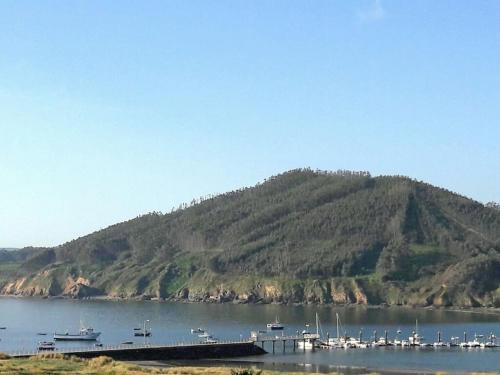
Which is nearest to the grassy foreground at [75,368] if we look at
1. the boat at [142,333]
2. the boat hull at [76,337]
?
the boat at [142,333]

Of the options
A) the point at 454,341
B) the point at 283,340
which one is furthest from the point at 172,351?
the point at 454,341

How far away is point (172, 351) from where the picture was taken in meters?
119

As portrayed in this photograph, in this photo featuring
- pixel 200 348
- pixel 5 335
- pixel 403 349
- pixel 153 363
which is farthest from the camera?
A: pixel 5 335

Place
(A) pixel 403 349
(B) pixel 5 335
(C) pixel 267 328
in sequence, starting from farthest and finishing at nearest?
1. (C) pixel 267 328
2. (B) pixel 5 335
3. (A) pixel 403 349

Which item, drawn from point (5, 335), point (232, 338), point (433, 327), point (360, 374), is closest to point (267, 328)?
point (232, 338)

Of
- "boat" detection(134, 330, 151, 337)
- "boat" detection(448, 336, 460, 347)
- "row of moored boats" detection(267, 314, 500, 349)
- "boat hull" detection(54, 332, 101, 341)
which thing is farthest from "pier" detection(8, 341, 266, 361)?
"boat" detection(134, 330, 151, 337)

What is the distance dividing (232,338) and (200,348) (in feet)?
111

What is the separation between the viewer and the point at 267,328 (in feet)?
581

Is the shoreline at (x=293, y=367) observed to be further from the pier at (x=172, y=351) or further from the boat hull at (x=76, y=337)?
the boat hull at (x=76, y=337)

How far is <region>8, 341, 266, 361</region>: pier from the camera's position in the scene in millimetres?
113481

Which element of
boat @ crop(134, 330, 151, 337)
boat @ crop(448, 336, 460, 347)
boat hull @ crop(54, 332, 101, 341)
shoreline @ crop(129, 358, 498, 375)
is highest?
boat @ crop(134, 330, 151, 337)

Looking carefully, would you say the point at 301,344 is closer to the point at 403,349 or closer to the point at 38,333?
the point at 403,349

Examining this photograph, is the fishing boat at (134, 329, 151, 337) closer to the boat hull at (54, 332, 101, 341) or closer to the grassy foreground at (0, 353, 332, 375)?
the boat hull at (54, 332, 101, 341)

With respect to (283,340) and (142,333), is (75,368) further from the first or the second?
(142,333)
